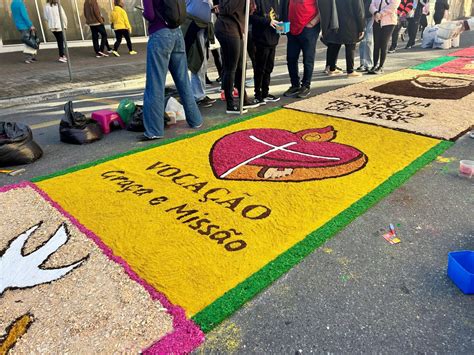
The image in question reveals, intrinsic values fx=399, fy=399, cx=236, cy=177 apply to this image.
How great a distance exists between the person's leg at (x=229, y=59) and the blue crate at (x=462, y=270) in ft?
13.5

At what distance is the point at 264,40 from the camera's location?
6031 millimetres

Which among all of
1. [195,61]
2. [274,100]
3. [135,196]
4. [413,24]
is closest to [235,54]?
[195,61]

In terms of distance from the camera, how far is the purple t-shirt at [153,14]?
4.36 meters

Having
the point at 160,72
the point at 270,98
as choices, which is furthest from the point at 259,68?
the point at 160,72

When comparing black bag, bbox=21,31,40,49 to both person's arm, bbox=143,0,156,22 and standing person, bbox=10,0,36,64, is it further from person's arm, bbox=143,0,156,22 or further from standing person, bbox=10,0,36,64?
person's arm, bbox=143,0,156,22

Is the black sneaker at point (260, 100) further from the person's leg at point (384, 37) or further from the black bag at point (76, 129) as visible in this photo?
the person's leg at point (384, 37)

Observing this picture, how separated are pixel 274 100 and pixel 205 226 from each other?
419 centimetres

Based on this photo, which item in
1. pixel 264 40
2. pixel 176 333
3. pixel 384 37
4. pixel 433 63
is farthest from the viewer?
pixel 433 63

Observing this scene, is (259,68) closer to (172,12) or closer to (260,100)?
(260,100)

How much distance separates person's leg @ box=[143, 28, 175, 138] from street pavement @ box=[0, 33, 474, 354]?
2.84m

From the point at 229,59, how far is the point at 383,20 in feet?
13.1

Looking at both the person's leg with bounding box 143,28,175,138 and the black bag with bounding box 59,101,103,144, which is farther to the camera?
the black bag with bounding box 59,101,103,144

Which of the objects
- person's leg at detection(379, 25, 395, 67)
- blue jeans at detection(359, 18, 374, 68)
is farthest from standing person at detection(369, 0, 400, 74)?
blue jeans at detection(359, 18, 374, 68)

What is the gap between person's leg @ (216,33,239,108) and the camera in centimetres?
547
